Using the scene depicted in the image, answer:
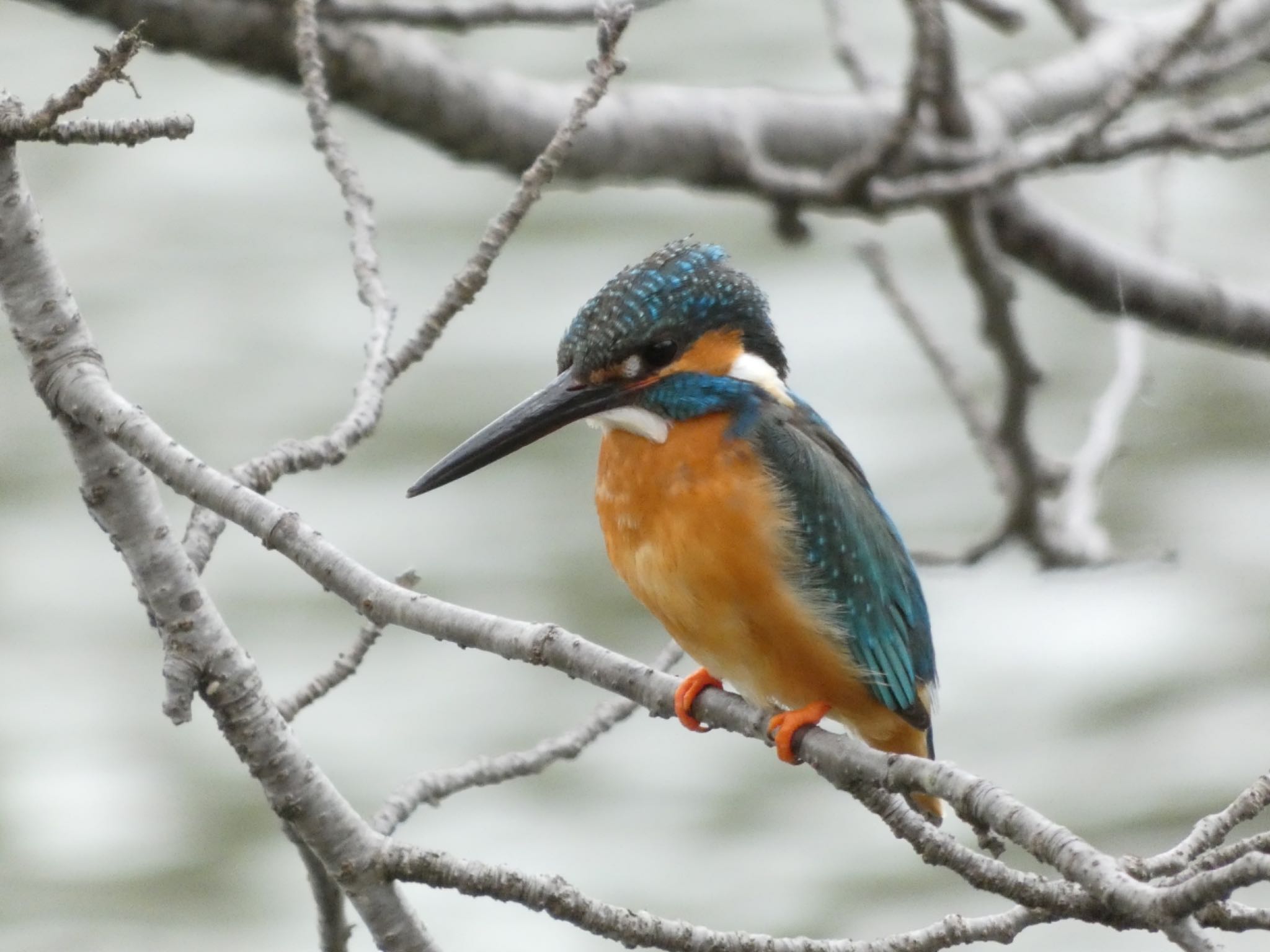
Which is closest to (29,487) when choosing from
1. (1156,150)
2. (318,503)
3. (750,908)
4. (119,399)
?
(318,503)

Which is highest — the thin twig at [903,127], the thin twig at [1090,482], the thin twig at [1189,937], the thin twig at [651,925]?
the thin twig at [903,127]

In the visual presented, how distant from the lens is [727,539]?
2115 millimetres

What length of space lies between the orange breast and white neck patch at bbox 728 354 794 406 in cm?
8

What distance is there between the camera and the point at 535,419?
211 cm

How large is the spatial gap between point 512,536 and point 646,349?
10.7 ft

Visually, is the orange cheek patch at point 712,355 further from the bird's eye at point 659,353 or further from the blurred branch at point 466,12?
the blurred branch at point 466,12

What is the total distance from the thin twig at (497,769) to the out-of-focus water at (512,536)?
1.46 meters

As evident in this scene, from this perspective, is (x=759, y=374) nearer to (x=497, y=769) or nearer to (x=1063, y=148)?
(x=497, y=769)

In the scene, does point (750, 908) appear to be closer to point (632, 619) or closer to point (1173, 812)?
point (632, 619)

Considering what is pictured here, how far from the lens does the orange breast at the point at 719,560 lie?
2.12 m

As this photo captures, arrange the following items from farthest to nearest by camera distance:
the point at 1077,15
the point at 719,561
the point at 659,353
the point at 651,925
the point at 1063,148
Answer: the point at 1077,15, the point at 1063,148, the point at 659,353, the point at 719,561, the point at 651,925

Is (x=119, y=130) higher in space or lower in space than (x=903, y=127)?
lower

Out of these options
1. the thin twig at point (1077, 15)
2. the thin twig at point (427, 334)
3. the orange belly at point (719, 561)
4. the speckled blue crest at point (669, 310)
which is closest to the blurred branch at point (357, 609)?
the thin twig at point (427, 334)

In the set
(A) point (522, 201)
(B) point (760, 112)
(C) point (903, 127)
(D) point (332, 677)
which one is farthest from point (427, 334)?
(B) point (760, 112)
